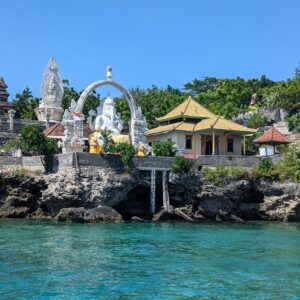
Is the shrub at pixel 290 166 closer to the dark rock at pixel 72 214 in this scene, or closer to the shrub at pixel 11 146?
the dark rock at pixel 72 214

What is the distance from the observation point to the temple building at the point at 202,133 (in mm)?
42656

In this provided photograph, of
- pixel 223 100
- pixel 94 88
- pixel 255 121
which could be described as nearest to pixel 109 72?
pixel 94 88

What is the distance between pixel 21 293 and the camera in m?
13.1

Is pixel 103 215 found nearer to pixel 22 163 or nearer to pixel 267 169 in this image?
pixel 22 163

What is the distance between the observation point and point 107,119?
39281 millimetres

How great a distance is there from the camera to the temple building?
42656 mm

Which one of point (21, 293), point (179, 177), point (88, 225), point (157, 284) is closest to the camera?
point (21, 293)

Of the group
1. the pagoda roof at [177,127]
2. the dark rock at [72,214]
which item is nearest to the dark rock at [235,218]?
the dark rock at [72,214]

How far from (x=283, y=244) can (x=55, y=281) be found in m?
11.1

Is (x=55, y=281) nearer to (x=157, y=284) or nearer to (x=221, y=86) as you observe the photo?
(x=157, y=284)

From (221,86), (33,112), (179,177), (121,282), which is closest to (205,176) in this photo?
(179,177)

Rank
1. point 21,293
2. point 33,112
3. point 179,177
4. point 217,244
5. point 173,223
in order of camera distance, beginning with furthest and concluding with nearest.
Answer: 1. point 33,112
2. point 179,177
3. point 173,223
4. point 217,244
5. point 21,293

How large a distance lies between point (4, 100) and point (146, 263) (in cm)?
4477

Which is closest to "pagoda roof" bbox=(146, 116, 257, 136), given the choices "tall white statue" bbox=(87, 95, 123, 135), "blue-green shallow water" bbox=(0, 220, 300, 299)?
"tall white statue" bbox=(87, 95, 123, 135)
